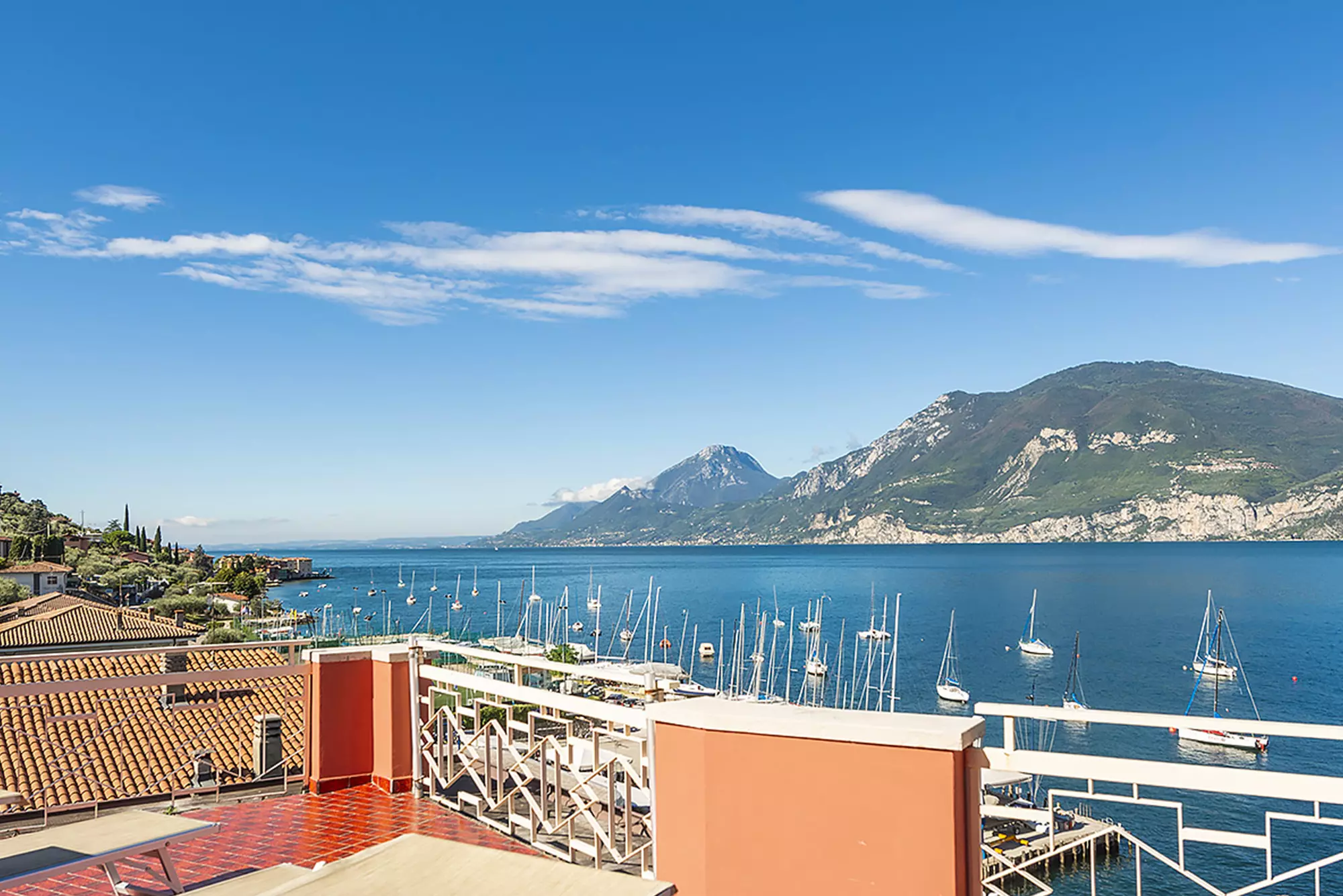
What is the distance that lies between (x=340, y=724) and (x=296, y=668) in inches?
19.0

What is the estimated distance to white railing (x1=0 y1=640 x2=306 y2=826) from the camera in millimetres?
6441

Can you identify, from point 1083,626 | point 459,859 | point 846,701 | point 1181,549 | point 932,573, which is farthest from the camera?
point 1181,549

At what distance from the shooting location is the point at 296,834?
17.4ft

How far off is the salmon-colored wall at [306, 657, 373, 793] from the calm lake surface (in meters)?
19.8

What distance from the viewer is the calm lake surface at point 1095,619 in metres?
26.8

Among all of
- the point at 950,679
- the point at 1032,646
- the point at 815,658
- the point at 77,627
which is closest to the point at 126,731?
A: the point at 77,627

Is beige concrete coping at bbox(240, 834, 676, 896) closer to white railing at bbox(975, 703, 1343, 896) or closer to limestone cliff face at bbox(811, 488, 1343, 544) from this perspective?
white railing at bbox(975, 703, 1343, 896)

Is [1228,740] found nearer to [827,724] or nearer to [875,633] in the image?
[875,633]

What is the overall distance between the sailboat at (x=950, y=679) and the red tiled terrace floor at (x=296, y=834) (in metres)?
36.7

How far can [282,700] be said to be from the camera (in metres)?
12.7

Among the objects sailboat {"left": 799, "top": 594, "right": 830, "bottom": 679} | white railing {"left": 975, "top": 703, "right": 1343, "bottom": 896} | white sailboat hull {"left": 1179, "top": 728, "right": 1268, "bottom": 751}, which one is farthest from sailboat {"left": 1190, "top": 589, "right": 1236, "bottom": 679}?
white railing {"left": 975, "top": 703, "right": 1343, "bottom": 896}

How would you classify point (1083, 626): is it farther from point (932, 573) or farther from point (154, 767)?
point (154, 767)

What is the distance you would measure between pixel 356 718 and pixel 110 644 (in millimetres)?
18508

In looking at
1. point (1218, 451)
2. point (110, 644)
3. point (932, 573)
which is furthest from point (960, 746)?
point (1218, 451)
